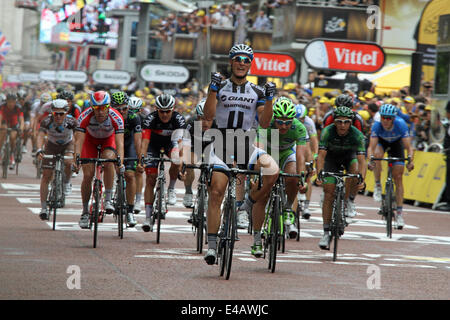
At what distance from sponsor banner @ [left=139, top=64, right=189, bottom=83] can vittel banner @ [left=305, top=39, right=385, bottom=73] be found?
464 inches

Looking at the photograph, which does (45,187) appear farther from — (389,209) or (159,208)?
(389,209)

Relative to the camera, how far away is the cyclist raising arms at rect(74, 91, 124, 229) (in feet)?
45.5

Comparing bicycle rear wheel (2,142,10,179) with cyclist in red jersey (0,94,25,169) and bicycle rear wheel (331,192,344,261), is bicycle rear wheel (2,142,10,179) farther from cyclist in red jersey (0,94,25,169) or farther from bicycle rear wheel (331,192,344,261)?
bicycle rear wheel (331,192,344,261)

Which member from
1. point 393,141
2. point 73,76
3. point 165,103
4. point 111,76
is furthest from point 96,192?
point 73,76

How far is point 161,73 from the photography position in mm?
38344

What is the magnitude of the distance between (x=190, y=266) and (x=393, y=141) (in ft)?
22.0

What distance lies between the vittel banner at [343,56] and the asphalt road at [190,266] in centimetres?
944

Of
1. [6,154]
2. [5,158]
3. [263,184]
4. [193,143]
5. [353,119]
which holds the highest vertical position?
[353,119]

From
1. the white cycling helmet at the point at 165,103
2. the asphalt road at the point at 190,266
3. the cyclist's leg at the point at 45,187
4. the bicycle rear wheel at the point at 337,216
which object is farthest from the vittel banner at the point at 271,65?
Answer: the bicycle rear wheel at the point at 337,216

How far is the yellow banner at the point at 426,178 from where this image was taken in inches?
893

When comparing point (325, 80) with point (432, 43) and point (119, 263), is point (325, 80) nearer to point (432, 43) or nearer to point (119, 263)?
point (432, 43)

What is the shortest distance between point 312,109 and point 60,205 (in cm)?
1265

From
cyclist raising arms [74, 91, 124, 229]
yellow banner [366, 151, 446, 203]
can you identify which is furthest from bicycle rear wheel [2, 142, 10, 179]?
cyclist raising arms [74, 91, 124, 229]

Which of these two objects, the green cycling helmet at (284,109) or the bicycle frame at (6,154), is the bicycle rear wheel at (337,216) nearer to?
the green cycling helmet at (284,109)
